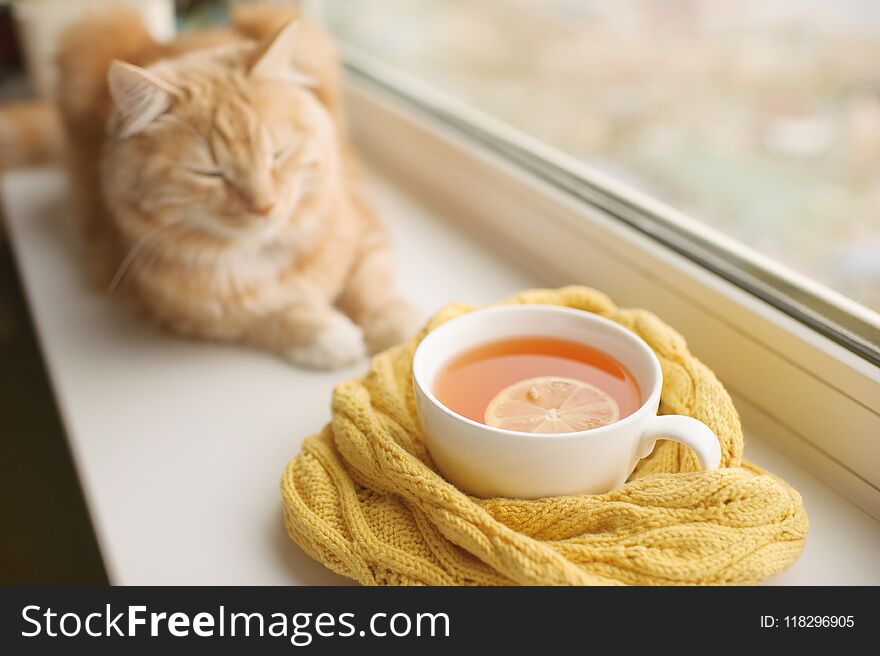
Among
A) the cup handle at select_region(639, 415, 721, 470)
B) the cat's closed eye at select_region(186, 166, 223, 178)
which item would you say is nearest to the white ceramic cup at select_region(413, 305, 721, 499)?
the cup handle at select_region(639, 415, 721, 470)

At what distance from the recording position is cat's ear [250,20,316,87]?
2.60 feet

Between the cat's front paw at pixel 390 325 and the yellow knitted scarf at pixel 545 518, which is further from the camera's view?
the cat's front paw at pixel 390 325

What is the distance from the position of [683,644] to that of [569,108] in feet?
2.57

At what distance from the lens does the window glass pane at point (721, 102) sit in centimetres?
70

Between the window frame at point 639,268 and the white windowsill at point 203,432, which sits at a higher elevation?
the window frame at point 639,268

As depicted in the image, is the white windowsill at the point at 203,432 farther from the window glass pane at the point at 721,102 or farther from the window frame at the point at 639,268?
the window glass pane at the point at 721,102

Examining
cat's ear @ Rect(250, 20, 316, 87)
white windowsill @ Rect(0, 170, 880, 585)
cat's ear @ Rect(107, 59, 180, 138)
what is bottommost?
white windowsill @ Rect(0, 170, 880, 585)

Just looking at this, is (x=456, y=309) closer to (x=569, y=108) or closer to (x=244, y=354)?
(x=244, y=354)

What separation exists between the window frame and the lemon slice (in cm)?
22

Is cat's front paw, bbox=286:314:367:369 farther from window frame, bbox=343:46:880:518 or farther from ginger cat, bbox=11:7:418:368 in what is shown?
window frame, bbox=343:46:880:518

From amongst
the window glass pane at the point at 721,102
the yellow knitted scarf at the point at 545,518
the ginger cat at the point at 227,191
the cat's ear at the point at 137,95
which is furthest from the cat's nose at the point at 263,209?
the window glass pane at the point at 721,102

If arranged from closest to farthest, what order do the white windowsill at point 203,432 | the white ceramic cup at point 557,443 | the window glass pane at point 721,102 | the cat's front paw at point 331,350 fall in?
1. the white ceramic cup at point 557,443
2. the white windowsill at point 203,432
3. the window glass pane at point 721,102
4. the cat's front paw at point 331,350

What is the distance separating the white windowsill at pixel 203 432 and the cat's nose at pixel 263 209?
162mm

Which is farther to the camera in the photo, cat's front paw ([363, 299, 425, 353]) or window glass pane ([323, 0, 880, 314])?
cat's front paw ([363, 299, 425, 353])
